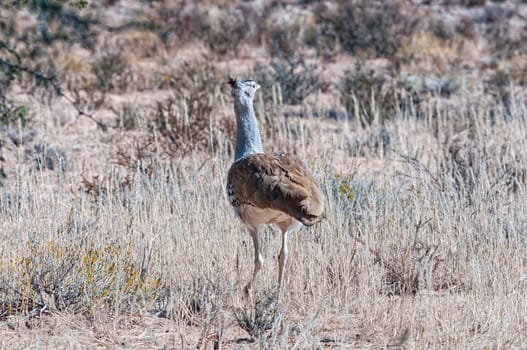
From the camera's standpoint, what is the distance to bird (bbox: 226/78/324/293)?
4.60 meters

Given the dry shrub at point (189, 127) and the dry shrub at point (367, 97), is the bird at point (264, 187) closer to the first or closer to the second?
the dry shrub at point (189, 127)

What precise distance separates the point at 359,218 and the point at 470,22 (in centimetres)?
1740

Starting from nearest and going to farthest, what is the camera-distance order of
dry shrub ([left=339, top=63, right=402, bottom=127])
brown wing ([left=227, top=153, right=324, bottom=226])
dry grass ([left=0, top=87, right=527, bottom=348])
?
dry grass ([left=0, top=87, right=527, bottom=348]) → brown wing ([left=227, top=153, right=324, bottom=226]) → dry shrub ([left=339, top=63, right=402, bottom=127])

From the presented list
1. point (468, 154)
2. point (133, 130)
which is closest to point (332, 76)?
point (133, 130)

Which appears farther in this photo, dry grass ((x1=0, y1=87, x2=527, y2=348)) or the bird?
the bird

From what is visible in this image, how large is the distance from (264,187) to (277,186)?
9 cm

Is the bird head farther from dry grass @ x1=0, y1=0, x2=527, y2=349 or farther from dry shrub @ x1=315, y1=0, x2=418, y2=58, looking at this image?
dry shrub @ x1=315, y1=0, x2=418, y2=58

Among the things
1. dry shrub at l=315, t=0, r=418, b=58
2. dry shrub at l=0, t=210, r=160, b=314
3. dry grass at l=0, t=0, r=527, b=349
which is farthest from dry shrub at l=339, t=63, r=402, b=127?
dry shrub at l=0, t=210, r=160, b=314

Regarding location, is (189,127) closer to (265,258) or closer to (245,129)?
Answer: (265,258)

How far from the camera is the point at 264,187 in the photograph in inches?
187

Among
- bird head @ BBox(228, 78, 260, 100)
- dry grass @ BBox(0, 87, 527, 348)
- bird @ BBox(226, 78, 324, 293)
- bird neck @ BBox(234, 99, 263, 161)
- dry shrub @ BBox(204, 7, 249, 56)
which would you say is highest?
dry shrub @ BBox(204, 7, 249, 56)

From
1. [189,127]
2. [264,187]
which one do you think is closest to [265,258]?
[264,187]

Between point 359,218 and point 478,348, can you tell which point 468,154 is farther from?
point 478,348

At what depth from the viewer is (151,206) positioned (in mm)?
6336
